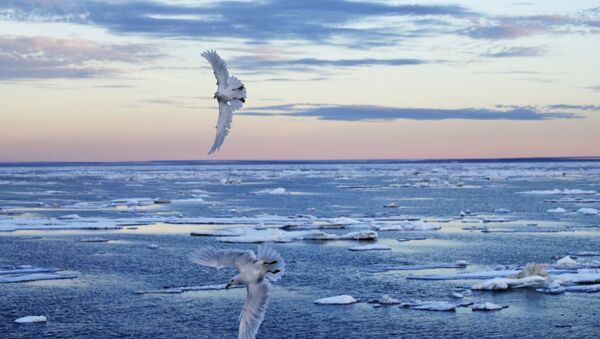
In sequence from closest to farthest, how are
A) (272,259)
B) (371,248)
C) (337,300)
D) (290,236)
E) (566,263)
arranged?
(272,259) < (337,300) < (566,263) < (371,248) < (290,236)

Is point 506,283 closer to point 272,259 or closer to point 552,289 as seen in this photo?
point 552,289

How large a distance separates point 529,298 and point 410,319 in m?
3.14

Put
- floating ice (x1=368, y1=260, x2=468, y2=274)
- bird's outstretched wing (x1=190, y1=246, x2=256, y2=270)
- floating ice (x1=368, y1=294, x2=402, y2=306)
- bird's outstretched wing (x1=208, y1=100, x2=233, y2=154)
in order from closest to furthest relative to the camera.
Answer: bird's outstretched wing (x1=190, y1=246, x2=256, y2=270), bird's outstretched wing (x1=208, y1=100, x2=233, y2=154), floating ice (x1=368, y1=294, x2=402, y2=306), floating ice (x1=368, y1=260, x2=468, y2=274)

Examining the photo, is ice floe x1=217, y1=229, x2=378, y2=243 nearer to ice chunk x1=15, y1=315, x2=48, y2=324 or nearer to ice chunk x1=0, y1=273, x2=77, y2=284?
ice chunk x1=0, y1=273, x2=77, y2=284

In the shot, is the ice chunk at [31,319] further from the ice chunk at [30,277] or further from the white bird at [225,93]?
the white bird at [225,93]

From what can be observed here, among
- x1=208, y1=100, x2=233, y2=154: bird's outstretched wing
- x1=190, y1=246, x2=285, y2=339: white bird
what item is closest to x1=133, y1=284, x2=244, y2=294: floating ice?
x1=190, y1=246, x2=285, y2=339: white bird

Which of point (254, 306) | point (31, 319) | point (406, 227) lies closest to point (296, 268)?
point (31, 319)

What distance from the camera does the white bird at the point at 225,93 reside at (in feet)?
23.1

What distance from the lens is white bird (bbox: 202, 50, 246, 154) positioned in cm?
705

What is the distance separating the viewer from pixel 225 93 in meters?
7.06

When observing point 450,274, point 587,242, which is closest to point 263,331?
point 450,274

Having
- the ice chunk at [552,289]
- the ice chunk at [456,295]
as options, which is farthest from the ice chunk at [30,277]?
the ice chunk at [552,289]

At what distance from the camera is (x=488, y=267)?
67.2 ft

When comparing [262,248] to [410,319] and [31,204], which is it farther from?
[31,204]
